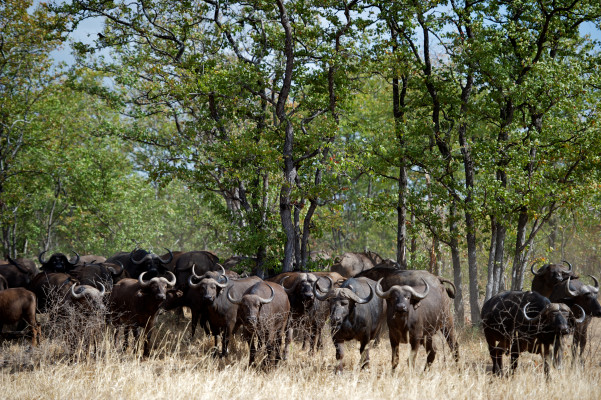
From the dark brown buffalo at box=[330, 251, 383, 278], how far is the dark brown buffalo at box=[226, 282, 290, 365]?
9103 mm

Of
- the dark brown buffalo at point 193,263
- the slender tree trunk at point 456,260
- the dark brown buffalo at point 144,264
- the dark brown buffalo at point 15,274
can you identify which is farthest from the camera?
the dark brown buffalo at point 144,264

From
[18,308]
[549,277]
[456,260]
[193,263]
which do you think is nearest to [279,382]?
[18,308]

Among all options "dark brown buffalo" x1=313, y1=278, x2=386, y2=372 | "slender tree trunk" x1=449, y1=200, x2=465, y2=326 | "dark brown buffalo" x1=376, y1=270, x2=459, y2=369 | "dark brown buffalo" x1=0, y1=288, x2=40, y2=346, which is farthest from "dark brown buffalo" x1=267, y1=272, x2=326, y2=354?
"dark brown buffalo" x1=0, y1=288, x2=40, y2=346

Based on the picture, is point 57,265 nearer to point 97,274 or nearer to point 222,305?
point 97,274

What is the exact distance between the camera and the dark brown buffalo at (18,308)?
1311 centimetres

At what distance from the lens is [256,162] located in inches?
666

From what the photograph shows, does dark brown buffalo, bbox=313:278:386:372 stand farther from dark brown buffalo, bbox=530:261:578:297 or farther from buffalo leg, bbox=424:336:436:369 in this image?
dark brown buffalo, bbox=530:261:578:297

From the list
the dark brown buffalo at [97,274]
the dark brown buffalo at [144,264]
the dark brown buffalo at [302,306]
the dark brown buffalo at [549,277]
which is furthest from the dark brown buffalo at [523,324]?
the dark brown buffalo at [144,264]

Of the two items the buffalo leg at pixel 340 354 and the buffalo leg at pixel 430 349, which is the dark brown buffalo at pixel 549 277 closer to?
the buffalo leg at pixel 430 349

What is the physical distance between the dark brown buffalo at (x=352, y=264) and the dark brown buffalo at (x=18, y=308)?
10.8 m

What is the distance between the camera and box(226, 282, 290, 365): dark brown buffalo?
1114 cm

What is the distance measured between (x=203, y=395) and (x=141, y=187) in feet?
81.4

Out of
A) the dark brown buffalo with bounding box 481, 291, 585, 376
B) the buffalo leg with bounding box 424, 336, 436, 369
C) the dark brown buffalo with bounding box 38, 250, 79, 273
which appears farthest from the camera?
the dark brown buffalo with bounding box 38, 250, 79, 273

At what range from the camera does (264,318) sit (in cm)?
1126
